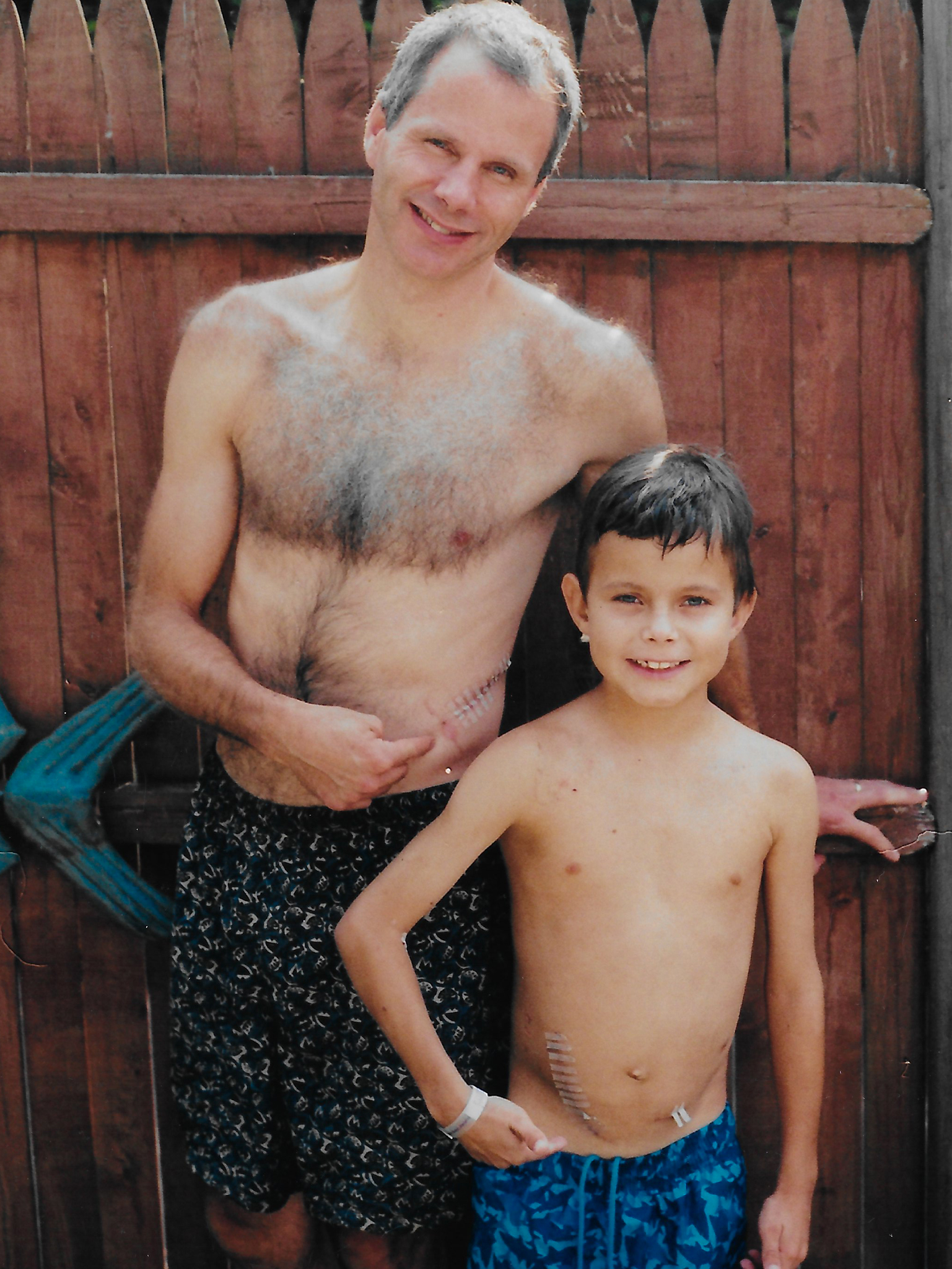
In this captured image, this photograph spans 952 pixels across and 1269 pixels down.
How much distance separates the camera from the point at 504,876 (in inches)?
77.9

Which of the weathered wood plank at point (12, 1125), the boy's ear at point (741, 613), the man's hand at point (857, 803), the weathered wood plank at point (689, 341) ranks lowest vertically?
the weathered wood plank at point (12, 1125)

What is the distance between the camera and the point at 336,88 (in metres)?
2.12

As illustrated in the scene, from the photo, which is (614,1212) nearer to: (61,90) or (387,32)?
(387,32)

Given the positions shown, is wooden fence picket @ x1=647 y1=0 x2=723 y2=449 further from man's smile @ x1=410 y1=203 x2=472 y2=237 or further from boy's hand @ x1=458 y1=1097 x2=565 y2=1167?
boy's hand @ x1=458 y1=1097 x2=565 y2=1167

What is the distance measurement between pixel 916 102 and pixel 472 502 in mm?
1222

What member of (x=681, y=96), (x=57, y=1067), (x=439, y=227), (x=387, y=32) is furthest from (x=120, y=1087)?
(x=681, y=96)

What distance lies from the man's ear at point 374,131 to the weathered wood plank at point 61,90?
24.2 inches

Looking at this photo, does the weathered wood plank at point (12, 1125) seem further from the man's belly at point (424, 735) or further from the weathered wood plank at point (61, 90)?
the weathered wood plank at point (61, 90)

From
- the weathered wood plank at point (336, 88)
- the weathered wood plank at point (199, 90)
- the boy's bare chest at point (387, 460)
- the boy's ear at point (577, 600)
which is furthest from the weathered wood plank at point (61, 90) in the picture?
the boy's ear at point (577, 600)

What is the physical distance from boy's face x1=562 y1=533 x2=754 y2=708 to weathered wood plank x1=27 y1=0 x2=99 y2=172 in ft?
4.25

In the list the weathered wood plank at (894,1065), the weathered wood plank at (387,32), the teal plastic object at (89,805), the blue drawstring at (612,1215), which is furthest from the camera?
the weathered wood plank at (894,1065)

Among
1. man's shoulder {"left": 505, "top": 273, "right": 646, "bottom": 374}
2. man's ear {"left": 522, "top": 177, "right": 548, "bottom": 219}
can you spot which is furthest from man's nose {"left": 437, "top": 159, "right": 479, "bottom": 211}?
man's shoulder {"left": 505, "top": 273, "right": 646, "bottom": 374}

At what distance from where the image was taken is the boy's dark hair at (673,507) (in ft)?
5.45

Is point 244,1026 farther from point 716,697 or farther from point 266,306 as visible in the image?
point 266,306
